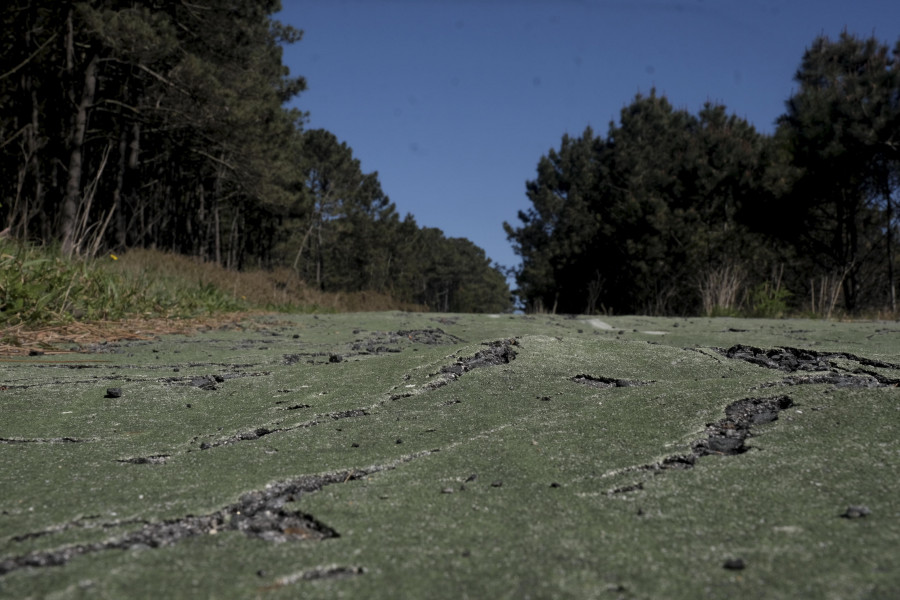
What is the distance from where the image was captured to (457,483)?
1.07 m

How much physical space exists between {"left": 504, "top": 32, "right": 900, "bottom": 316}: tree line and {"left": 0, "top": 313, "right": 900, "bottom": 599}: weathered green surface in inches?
301

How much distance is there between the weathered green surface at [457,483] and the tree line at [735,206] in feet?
25.0

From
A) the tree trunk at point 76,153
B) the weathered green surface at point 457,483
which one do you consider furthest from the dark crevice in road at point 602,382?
the tree trunk at point 76,153

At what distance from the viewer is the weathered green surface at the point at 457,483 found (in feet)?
2.37

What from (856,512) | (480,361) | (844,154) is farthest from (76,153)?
(844,154)

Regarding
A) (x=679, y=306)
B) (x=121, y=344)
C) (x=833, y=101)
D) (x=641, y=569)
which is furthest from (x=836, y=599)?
(x=679, y=306)

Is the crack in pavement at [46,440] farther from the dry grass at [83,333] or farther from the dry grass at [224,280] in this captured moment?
the dry grass at [224,280]

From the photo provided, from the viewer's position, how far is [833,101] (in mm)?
12125

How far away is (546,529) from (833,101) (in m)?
14.2

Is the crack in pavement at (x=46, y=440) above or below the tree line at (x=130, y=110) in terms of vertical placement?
below

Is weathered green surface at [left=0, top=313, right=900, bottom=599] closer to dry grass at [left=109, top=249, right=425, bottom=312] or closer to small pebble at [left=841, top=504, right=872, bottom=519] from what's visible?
small pebble at [left=841, top=504, right=872, bottom=519]

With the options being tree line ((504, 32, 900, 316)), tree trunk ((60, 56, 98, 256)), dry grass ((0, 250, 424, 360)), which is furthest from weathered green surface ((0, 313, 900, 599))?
tree trunk ((60, 56, 98, 256))

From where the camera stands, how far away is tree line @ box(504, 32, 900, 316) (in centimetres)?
1181

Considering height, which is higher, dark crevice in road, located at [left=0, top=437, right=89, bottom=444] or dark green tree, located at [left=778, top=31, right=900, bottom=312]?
dark green tree, located at [left=778, top=31, right=900, bottom=312]
